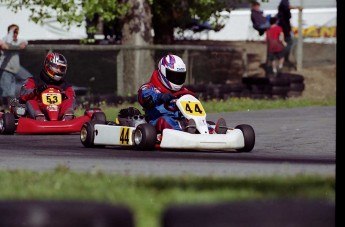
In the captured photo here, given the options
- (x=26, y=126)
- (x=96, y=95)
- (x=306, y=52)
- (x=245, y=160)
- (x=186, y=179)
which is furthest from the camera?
(x=306, y=52)

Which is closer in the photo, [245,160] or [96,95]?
[245,160]

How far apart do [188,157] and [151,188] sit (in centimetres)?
351

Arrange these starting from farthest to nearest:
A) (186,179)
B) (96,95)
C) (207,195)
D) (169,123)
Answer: (96,95), (169,123), (186,179), (207,195)

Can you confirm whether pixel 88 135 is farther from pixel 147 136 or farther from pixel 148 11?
pixel 148 11

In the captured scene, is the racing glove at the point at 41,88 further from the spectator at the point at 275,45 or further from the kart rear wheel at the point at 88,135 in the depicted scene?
the spectator at the point at 275,45

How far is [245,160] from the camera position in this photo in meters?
11.6

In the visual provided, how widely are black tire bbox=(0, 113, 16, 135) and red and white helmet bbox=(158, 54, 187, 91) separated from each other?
3.17 metres

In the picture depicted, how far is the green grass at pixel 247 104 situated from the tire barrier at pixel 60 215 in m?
14.5

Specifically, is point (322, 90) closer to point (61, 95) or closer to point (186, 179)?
point (61, 95)

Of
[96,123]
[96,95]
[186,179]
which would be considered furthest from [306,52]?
[186,179]

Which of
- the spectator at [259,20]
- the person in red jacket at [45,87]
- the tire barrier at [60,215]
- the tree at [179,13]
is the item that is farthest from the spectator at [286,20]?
the tire barrier at [60,215]

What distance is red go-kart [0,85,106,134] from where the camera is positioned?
15.4 meters

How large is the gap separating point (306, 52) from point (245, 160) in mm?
21945

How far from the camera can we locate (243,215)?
198 inches
